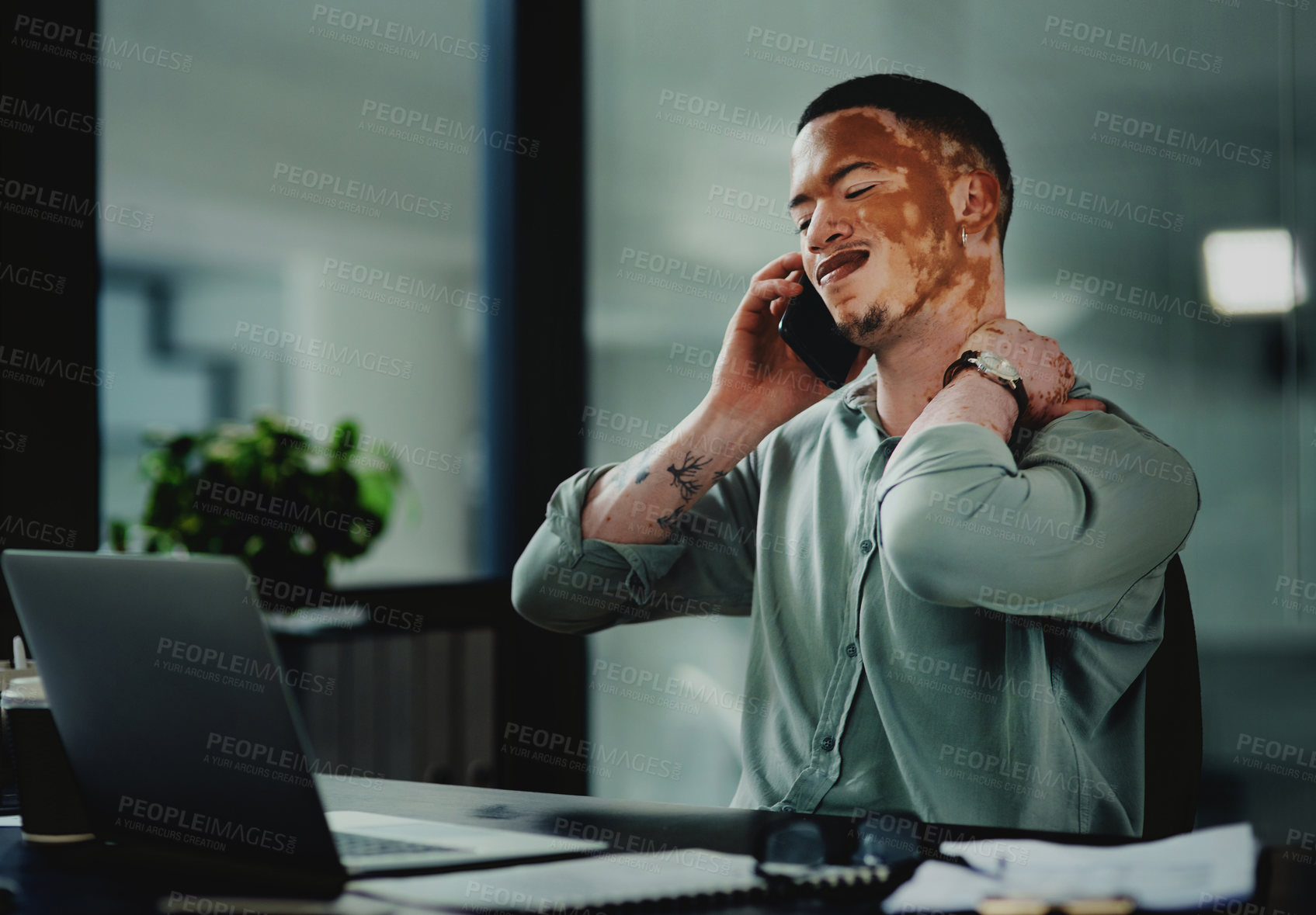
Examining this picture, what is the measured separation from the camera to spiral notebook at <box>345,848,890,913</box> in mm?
1046

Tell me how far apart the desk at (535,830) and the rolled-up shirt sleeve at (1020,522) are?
50cm

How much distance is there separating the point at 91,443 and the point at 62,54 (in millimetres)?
791

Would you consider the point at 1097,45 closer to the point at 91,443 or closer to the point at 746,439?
the point at 746,439

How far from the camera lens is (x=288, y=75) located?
126 inches

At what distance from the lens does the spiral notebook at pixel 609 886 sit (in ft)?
3.43

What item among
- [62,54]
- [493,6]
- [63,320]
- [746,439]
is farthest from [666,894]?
[493,6]

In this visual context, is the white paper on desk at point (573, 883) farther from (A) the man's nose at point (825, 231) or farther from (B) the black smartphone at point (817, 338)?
(A) the man's nose at point (825, 231)

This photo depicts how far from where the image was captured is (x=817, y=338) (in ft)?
7.00

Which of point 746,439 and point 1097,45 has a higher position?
point 1097,45

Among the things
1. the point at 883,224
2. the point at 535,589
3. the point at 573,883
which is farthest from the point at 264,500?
the point at 573,883

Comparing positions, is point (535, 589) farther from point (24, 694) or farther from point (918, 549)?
point (24, 694)

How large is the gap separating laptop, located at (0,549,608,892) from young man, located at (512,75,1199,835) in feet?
2.64

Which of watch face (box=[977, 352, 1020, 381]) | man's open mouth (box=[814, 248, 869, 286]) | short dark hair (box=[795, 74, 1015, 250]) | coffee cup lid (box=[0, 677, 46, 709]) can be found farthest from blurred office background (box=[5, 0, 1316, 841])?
coffee cup lid (box=[0, 677, 46, 709])

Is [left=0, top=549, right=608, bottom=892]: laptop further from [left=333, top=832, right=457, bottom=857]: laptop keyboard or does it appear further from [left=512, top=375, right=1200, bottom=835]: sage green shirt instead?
[left=512, top=375, right=1200, bottom=835]: sage green shirt
